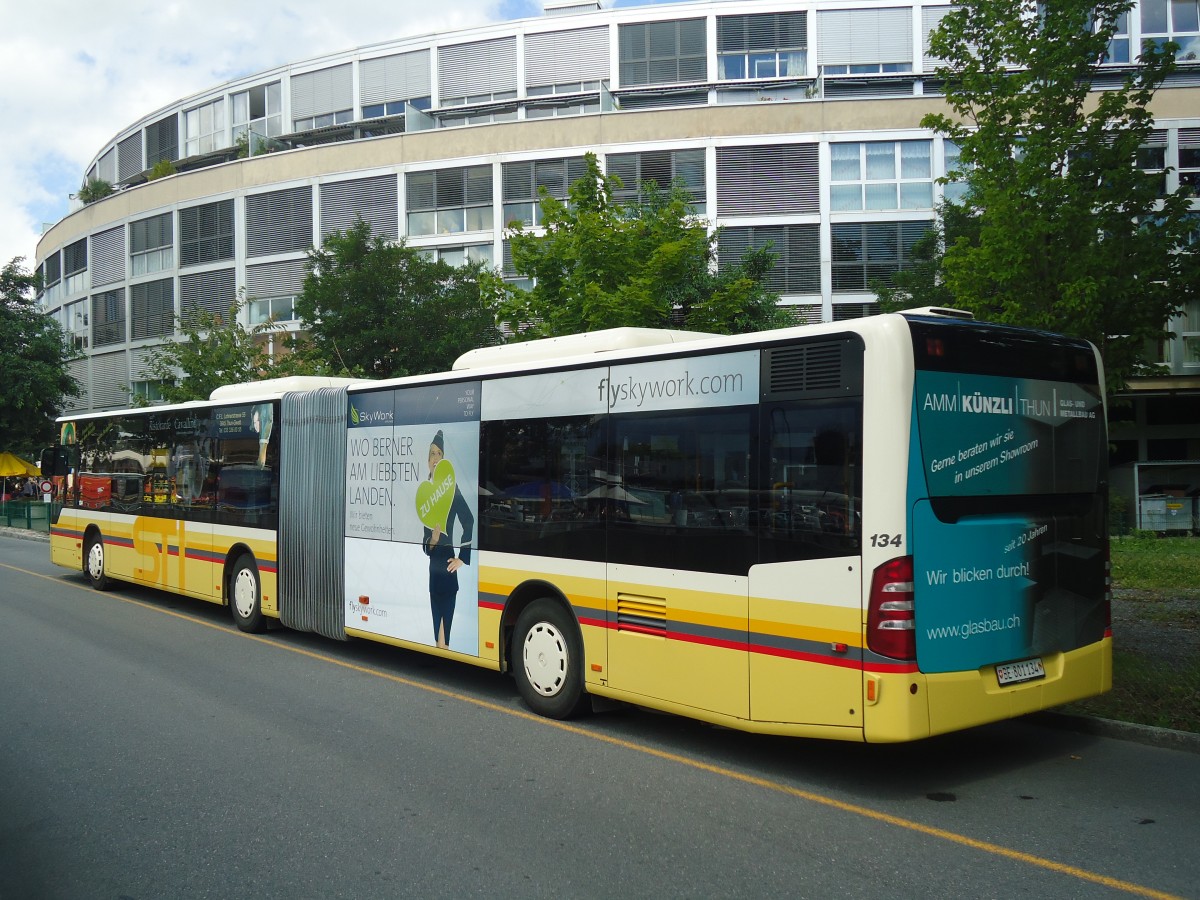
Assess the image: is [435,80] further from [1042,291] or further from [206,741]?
[206,741]

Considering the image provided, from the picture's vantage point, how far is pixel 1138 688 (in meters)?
8.20

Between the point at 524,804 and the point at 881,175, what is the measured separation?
30030 millimetres

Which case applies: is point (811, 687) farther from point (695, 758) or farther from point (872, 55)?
point (872, 55)

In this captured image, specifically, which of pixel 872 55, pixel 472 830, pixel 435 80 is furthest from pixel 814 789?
pixel 435 80

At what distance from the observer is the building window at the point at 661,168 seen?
33.1 m

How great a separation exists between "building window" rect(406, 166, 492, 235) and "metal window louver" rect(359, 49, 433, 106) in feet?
20.2

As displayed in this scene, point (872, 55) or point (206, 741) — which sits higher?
point (872, 55)

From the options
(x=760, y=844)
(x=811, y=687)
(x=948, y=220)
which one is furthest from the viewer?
(x=948, y=220)

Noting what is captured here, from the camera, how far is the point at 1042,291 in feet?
36.6

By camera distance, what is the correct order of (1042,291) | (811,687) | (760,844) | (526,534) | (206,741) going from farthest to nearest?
(1042,291) < (526,534) < (206,741) < (811,687) < (760,844)

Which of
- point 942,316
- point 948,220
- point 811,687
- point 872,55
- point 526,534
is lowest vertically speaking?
point 811,687

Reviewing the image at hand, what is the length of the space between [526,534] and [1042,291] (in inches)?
250

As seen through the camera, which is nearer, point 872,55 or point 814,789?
point 814,789

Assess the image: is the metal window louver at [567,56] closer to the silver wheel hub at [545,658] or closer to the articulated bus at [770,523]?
the articulated bus at [770,523]
